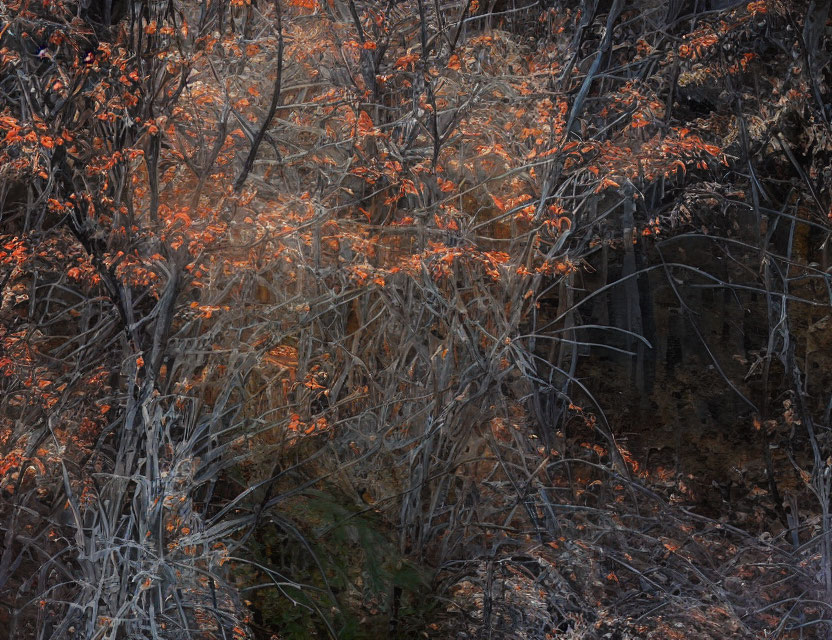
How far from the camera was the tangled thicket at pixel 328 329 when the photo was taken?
5.52 m

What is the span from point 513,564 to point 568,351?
135 inches

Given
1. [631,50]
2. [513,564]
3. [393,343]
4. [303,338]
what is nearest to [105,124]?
[303,338]

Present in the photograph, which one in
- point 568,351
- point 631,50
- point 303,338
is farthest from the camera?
point 568,351

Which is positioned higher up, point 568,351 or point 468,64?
point 468,64

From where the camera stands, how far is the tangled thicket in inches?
217

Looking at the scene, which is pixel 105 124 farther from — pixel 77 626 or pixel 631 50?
pixel 631 50

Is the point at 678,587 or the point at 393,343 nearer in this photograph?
the point at 678,587

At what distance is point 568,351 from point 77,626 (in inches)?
221

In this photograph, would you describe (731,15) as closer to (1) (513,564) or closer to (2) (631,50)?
(2) (631,50)

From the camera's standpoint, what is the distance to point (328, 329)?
22.7ft

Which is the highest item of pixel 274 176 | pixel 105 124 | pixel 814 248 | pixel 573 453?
pixel 105 124

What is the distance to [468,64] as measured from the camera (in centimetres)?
704

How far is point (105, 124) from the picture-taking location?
5.54 m

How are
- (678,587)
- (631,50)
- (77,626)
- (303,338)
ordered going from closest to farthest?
(77,626)
(678,587)
(303,338)
(631,50)
